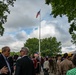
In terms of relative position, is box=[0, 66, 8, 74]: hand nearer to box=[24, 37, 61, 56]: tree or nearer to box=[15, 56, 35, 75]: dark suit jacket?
box=[15, 56, 35, 75]: dark suit jacket

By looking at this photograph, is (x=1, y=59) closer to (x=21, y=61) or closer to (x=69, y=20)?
(x=21, y=61)

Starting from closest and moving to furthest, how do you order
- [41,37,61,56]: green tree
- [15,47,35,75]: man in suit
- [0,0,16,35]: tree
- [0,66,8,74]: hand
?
[0,66,8,74]: hand → [15,47,35,75]: man in suit → [0,0,16,35]: tree → [41,37,61,56]: green tree

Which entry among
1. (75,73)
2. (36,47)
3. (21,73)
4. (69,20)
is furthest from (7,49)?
(36,47)

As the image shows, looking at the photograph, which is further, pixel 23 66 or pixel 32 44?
pixel 32 44

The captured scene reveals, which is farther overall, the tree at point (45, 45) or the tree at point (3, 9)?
the tree at point (45, 45)

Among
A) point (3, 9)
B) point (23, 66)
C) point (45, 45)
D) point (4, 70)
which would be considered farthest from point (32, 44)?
point (4, 70)

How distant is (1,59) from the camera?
8.57 metres

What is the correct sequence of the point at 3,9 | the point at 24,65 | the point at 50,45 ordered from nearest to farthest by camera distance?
the point at 24,65 → the point at 3,9 → the point at 50,45

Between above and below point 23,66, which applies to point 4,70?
below

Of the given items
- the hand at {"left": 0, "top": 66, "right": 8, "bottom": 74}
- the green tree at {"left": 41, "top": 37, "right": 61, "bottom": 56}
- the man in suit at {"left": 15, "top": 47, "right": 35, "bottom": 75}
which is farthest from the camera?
the green tree at {"left": 41, "top": 37, "right": 61, "bottom": 56}

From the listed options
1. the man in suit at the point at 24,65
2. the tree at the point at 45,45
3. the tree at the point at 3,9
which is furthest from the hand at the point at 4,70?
the tree at the point at 45,45

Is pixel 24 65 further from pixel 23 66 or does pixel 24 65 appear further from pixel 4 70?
pixel 4 70

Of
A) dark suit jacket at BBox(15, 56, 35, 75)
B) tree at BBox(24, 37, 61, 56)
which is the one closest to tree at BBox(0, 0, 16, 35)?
dark suit jacket at BBox(15, 56, 35, 75)

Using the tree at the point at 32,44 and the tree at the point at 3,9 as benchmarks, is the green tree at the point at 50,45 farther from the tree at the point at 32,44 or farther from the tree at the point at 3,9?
the tree at the point at 3,9
